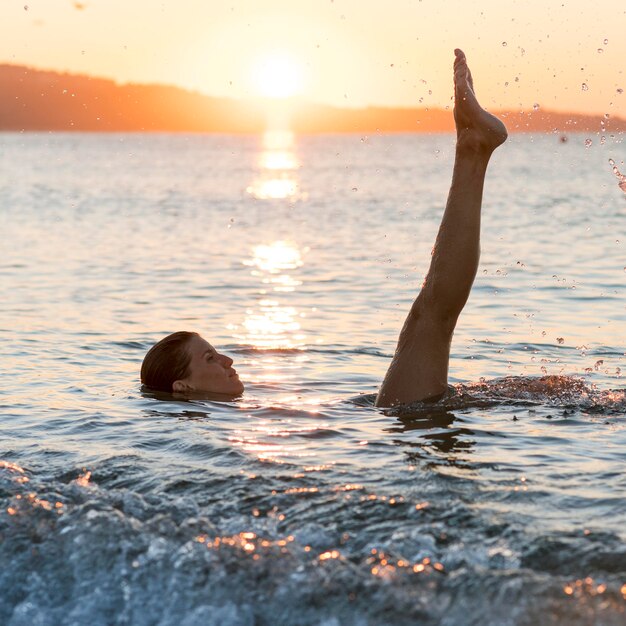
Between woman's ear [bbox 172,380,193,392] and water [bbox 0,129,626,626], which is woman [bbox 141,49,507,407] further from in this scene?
woman's ear [bbox 172,380,193,392]

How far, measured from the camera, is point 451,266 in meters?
7.05

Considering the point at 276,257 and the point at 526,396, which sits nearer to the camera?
the point at 526,396

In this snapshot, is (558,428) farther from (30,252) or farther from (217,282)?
(30,252)

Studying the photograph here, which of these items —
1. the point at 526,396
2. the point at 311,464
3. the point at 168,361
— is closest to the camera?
the point at 311,464

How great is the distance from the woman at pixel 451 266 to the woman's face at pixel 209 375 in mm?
1618

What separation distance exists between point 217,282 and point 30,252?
6.82 m

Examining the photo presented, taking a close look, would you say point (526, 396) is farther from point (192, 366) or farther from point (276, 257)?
point (276, 257)

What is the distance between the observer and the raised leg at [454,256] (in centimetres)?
706

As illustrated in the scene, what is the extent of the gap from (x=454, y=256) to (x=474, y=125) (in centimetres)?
95

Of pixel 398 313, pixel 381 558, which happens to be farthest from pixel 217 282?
pixel 381 558

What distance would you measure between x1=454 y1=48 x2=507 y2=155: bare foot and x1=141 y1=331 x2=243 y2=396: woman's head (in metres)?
2.87

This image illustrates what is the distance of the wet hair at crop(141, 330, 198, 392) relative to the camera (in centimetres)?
884

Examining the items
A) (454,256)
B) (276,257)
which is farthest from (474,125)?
(276,257)

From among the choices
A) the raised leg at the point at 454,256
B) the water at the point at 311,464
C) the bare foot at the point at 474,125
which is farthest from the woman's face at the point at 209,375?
the bare foot at the point at 474,125
